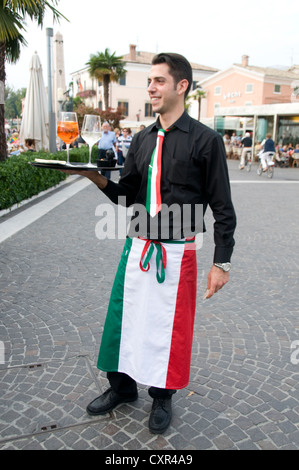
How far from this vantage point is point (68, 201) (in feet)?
31.7

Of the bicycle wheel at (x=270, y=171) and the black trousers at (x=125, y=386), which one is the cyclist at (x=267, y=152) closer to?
the bicycle wheel at (x=270, y=171)

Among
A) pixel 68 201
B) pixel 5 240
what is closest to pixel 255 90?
pixel 68 201

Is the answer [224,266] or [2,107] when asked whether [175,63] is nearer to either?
[224,266]

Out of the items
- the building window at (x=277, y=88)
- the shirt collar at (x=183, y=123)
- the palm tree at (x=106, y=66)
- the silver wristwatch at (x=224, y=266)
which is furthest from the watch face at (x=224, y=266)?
the palm tree at (x=106, y=66)

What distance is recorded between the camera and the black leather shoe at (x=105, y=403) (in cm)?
245

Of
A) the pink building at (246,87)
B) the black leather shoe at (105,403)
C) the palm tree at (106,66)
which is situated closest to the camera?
the black leather shoe at (105,403)

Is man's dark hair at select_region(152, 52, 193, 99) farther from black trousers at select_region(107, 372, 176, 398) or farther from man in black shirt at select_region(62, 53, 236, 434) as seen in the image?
black trousers at select_region(107, 372, 176, 398)

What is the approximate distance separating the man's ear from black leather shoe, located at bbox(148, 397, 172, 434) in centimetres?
172

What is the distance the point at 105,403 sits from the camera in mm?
2471

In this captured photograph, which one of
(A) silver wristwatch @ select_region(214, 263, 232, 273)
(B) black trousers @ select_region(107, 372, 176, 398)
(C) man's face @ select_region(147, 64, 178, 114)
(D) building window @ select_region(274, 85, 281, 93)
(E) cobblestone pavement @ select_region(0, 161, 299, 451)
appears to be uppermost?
(D) building window @ select_region(274, 85, 281, 93)

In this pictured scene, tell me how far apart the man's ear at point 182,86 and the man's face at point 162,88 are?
0.08 ft

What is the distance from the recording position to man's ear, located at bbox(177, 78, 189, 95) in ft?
6.87

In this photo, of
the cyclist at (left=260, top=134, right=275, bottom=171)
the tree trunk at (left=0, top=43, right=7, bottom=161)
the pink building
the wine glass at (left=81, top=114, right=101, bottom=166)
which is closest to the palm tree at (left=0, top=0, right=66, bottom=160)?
the tree trunk at (left=0, top=43, right=7, bottom=161)

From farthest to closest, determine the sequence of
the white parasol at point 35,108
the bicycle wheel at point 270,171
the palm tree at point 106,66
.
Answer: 1. the palm tree at point 106,66
2. the bicycle wheel at point 270,171
3. the white parasol at point 35,108
